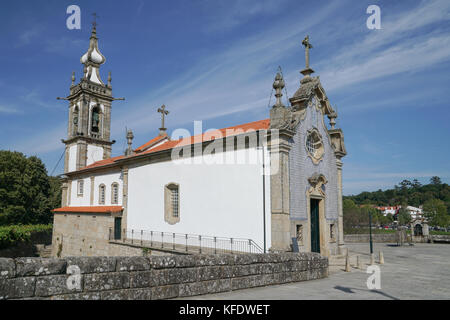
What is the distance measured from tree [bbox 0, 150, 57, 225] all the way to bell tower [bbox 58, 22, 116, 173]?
9.44 m

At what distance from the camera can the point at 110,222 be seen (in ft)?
78.5

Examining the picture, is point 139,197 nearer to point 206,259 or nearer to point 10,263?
point 206,259

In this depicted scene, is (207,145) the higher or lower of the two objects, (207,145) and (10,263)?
the higher

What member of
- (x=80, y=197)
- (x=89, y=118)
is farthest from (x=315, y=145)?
(x=89, y=118)

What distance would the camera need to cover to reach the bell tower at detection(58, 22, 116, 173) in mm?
34344

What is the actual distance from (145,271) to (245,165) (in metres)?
9.85

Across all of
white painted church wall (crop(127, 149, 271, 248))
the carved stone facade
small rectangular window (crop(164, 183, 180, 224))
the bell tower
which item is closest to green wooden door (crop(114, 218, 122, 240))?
white painted church wall (crop(127, 149, 271, 248))

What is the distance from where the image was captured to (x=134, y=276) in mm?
6234

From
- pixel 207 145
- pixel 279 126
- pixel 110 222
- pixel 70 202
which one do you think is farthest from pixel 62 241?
pixel 279 126

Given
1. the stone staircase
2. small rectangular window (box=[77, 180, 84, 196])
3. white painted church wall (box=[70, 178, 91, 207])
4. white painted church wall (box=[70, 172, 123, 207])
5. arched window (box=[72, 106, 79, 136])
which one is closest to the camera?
white painted church wall (box=[70, 172, 123, 207])

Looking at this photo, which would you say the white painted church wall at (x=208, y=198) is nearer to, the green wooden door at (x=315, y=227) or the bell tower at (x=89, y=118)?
the green wooden door at (x=315, y=227)

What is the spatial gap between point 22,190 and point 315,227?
3760cm

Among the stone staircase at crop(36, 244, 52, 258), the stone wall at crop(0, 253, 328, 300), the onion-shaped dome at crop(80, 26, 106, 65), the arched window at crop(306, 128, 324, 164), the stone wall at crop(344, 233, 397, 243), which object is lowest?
the stone staircase at crop(36, 244, 52, 258)

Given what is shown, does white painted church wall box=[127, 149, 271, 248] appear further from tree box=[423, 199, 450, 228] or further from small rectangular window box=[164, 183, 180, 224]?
tree box=[423, 199, 450, 228]
